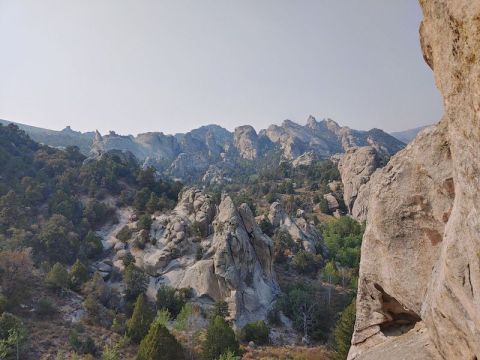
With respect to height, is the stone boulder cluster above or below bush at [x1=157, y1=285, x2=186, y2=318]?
above

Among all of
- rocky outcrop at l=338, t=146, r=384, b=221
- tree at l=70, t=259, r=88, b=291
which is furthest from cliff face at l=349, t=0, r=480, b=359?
rocky outcrop at l=338, t=146, r=384, b=221

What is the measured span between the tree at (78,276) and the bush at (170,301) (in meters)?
9.81

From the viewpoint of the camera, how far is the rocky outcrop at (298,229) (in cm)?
6688

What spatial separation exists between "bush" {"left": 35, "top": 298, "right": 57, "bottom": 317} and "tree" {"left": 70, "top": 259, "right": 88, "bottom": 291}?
6.19 m

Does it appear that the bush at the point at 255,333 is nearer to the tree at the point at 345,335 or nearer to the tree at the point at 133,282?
the tree at the point at 345,335

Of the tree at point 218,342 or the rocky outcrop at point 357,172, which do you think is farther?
the rocky outcrop at point 357,172

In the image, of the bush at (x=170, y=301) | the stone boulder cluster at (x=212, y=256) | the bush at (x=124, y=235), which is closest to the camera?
the bush at (x=170, y=301)

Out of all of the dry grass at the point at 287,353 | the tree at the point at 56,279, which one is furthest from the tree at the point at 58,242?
the dry grass at the point at 287,353

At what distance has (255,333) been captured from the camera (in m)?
36.5

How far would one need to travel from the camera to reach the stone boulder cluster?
42875 millimetres

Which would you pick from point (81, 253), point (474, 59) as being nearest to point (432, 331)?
point (474, 59)

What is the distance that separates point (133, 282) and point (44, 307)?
410 inches

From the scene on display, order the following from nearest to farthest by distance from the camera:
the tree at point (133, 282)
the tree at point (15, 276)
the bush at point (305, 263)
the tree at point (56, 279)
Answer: the tree at point (15, 276), the tree at point (56, 279), the tree at point (133, 282), the bush at point (305, 263)

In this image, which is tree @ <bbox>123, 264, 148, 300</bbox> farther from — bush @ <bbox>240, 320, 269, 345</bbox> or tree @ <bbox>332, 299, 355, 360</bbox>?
tree @ <bbox>332, 299, 355, 360</bbox>
